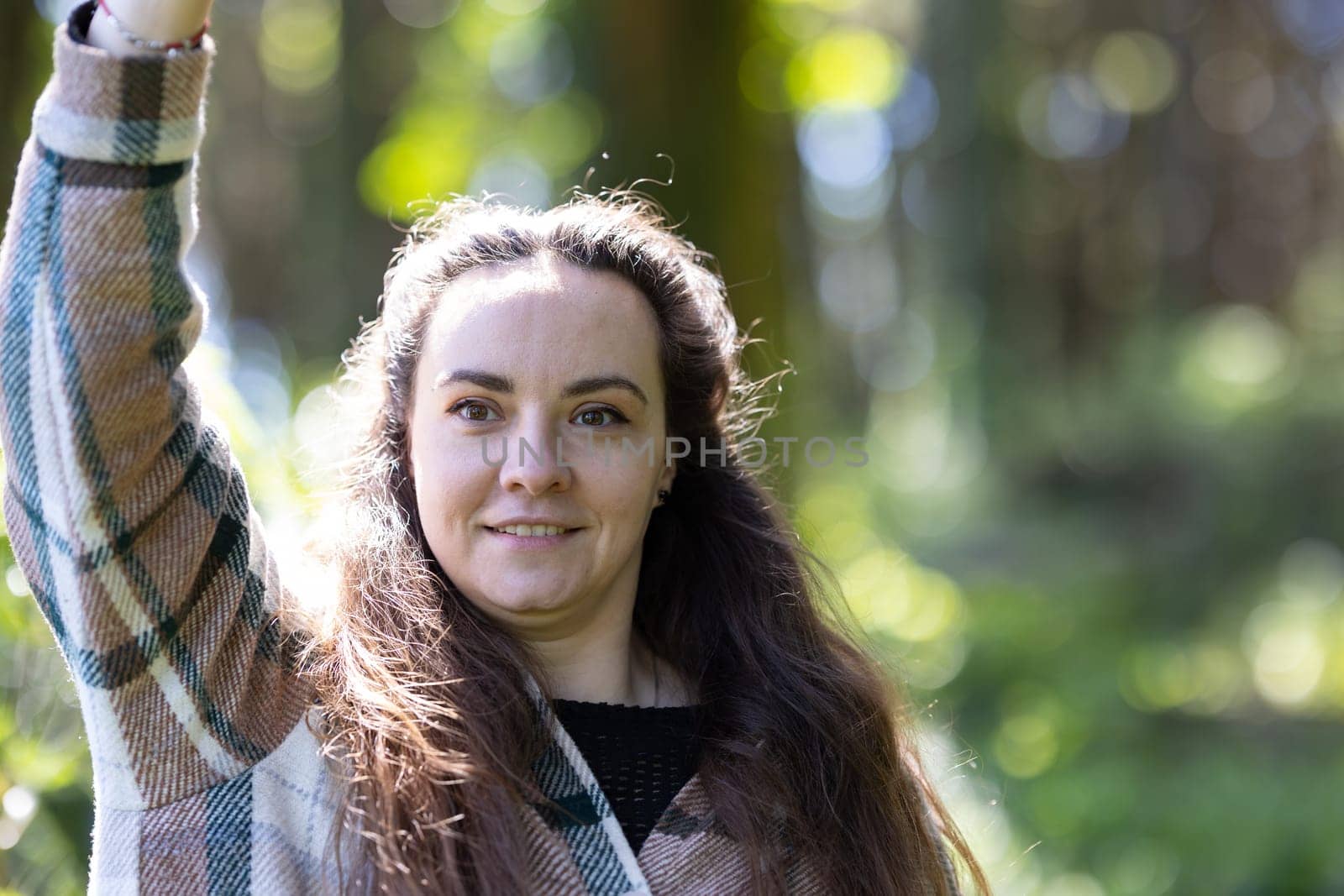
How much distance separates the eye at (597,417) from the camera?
159 cm

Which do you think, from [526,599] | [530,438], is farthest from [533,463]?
[526,599]

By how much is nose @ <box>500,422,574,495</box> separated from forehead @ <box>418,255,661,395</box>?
71 mm

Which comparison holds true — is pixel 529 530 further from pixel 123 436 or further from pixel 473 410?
pixel 123 436

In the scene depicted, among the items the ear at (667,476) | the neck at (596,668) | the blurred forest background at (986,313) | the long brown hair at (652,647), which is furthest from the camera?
the blurred forest background at (986,313)

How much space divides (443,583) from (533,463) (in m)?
0.21

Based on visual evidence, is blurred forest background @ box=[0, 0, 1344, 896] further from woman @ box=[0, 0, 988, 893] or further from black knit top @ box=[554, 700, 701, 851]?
black knit top @ box=[554, 700, 701, 851]

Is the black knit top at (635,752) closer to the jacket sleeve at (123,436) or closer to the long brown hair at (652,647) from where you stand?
the long brown hair at (652,647)

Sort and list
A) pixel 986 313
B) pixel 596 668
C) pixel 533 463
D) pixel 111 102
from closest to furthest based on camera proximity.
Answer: pixel 111 102, pixel 533 463, pixel 596 668, pixel 986 313

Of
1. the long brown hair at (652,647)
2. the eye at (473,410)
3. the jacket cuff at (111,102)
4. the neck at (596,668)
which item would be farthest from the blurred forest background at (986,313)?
the jacket cuff at (111,102)

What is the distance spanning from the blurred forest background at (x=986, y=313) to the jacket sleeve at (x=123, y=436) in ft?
1.68

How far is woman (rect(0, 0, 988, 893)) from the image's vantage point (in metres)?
1.15

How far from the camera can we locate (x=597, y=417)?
161 cm

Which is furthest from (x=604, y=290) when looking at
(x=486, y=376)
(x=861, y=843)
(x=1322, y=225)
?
(x=1322, y=225)

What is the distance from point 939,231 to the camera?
311 inches
